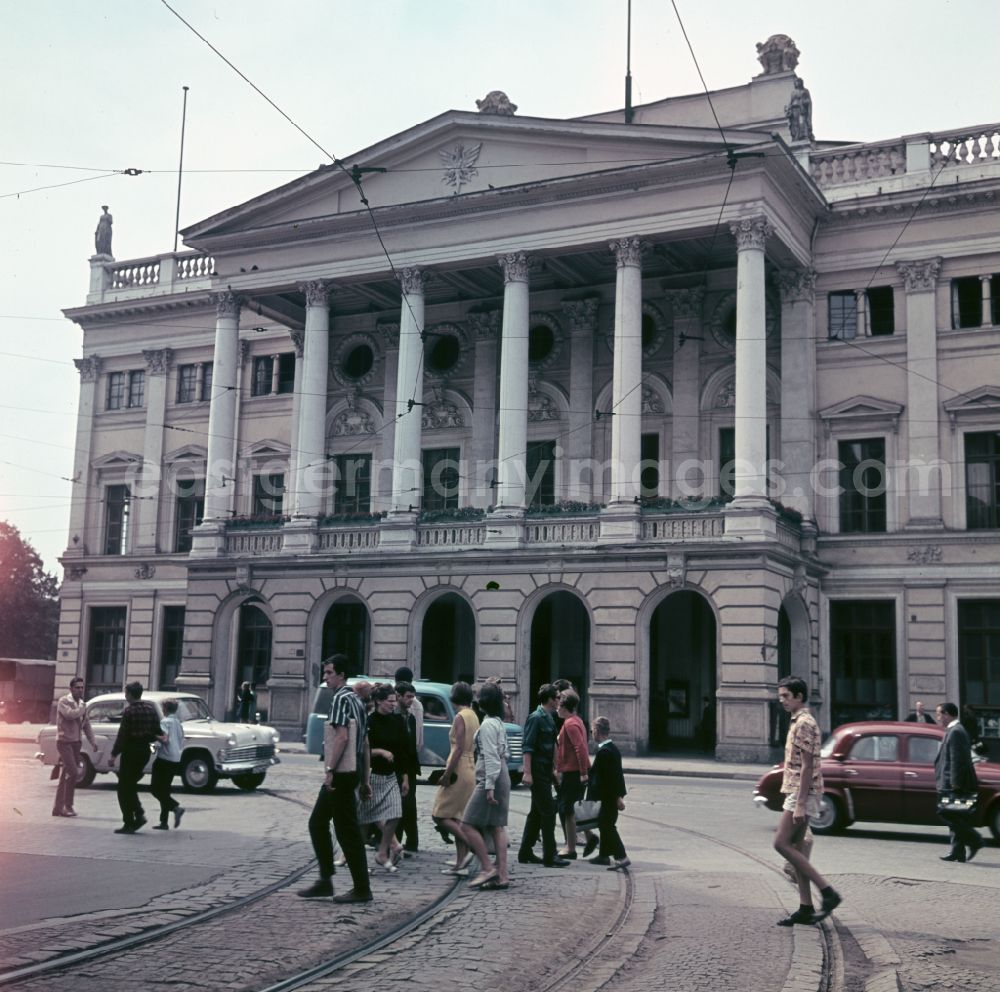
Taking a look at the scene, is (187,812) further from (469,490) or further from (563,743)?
(469,490)

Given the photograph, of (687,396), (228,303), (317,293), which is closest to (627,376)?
(687,396)

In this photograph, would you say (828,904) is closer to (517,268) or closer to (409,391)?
(517,268)

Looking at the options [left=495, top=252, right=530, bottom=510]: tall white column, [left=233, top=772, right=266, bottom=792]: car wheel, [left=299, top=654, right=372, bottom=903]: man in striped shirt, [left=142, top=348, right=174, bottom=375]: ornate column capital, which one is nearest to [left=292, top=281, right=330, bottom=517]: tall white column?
[left=495, top=252, right=530, bottom=510]: tall white column

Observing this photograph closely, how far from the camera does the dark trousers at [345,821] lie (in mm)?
10477

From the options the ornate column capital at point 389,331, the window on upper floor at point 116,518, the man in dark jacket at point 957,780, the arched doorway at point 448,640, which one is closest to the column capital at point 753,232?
the ornate column capital at point 389,331

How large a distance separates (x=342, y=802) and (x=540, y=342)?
99.5ft

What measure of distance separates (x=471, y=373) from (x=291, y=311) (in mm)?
6670

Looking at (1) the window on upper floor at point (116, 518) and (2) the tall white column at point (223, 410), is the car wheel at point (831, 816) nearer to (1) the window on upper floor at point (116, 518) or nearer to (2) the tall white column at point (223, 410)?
(2) the tall white column at point (223, 410)

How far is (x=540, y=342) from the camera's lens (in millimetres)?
39906

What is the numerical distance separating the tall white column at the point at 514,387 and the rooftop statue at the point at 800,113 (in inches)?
322

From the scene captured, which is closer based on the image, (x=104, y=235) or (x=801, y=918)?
(x=801, y=918)

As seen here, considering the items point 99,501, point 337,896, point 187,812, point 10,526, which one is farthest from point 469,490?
point 10,526

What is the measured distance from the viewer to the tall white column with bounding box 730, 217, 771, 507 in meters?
31.5

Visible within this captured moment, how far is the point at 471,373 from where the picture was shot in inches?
1610
